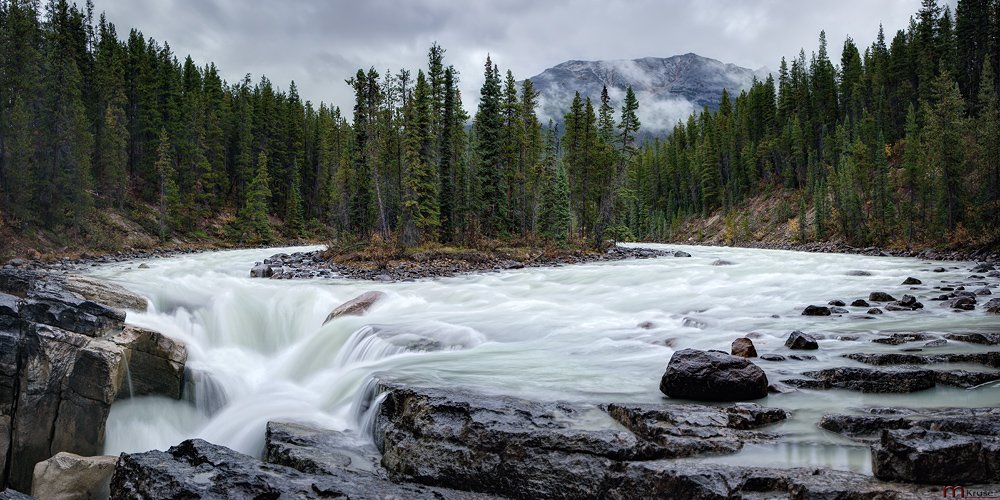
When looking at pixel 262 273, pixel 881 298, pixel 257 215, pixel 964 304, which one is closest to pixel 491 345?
pixel 881 298

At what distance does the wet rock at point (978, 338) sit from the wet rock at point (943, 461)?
21.0 ft

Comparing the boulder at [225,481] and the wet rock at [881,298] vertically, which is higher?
the wet rock at [881,298]

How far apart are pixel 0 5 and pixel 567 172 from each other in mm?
47685

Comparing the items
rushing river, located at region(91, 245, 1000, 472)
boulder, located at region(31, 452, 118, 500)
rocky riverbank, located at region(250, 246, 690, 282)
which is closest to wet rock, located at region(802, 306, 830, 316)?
rushing river, located at region(91, 245, 1000, 472)

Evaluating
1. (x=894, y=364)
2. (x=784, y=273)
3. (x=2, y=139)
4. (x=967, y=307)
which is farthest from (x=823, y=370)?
(x=2, y=139)

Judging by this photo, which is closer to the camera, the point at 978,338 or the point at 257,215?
the point at 978,338

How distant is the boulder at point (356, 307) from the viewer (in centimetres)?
1255

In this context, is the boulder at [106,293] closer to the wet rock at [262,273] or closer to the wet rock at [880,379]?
the wet rock at [262,273]

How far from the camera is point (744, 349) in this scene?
26.1ft

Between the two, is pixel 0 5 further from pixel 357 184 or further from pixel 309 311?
pixel 309 311

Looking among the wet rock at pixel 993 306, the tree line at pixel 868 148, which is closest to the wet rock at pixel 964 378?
the wet rock at pixel 993 306

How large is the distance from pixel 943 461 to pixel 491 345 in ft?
26.2

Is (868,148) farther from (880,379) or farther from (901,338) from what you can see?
(880,379)

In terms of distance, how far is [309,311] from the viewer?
1320cm
